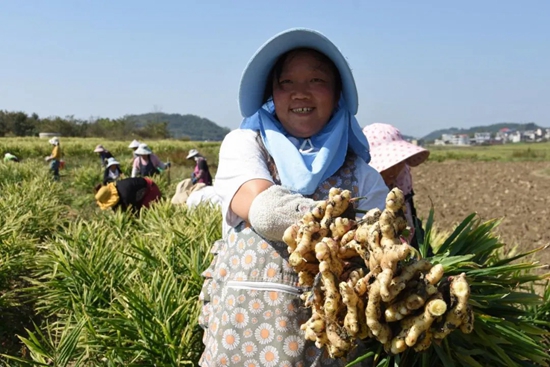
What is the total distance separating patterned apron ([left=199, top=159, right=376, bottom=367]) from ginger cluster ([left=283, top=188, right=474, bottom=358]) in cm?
28

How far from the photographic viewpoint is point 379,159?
8.39 feet

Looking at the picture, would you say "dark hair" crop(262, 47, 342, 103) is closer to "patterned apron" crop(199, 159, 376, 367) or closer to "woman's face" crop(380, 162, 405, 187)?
"patterned apron" crop(199, 159, 376, 367)

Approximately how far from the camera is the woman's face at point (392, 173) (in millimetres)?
2570

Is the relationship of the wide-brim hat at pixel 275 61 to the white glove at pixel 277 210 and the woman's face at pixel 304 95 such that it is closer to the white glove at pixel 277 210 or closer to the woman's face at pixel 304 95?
the woman's face at pixel 304 95

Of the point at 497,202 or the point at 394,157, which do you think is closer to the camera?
the point at 394,157

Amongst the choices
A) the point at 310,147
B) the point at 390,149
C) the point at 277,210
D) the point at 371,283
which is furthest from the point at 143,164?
the point at 371,283

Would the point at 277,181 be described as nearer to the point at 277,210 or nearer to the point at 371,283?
the point at 277,210

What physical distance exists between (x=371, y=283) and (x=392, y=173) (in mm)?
1673

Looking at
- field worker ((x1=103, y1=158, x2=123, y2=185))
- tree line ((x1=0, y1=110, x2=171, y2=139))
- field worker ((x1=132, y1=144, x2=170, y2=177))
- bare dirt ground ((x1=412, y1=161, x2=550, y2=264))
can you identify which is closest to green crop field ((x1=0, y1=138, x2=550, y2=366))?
field worker ((x1=103, y1=158, x2=123, y2=185))

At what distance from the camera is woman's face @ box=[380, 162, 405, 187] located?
257 centimetres

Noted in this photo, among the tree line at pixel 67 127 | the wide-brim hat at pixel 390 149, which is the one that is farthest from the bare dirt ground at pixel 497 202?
the tree line at pixel 67 127

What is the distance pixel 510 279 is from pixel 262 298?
950mm

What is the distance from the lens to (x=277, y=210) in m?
1.20

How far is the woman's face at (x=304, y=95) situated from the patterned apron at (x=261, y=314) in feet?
1.25
